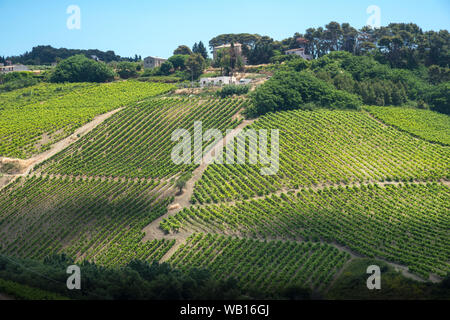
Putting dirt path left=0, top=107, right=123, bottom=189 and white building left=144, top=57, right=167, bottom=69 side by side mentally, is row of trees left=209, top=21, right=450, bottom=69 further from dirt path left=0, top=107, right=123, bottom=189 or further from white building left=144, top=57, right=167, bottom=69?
dirt path left=0, top=107, right=123, bottom=189

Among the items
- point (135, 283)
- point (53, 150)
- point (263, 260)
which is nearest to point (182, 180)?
point (263, 260)

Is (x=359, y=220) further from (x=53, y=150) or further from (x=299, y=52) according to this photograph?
(x=299, y=52)

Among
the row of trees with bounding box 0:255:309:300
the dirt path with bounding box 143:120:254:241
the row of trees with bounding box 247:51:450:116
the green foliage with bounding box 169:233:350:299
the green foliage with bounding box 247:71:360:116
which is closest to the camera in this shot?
the row of trees with bounding box 0:255:309:300

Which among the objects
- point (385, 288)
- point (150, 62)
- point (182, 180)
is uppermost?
point (150, 62)

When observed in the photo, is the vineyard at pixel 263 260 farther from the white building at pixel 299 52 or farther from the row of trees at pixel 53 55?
the row of trees at pixel 53 55

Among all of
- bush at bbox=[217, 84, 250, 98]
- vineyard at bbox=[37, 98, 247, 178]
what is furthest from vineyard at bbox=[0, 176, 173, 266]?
bush at bbox=[217, 84, 250, 98]

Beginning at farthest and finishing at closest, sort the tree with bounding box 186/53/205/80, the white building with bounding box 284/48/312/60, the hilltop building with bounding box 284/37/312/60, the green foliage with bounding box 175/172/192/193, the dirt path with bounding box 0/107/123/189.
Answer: the hilltop building with bounding box 284/37/312/60 < the white building with bounding box 284/48/312/60 < the tree with bounding box 186/53/205/80 < the dirt path with bounding box 0/107/123/189 < the green foliage with bounding box 175/172/192/193

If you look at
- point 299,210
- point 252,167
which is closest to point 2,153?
point 252,167
